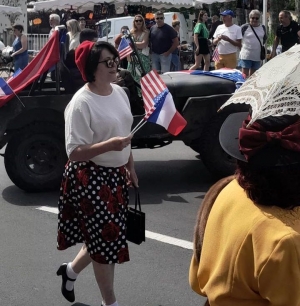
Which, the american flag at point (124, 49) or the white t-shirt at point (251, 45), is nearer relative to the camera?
the american flag at point (124, 49)

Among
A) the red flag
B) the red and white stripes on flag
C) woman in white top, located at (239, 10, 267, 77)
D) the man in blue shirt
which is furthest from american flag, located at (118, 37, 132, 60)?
the man in blue shirt

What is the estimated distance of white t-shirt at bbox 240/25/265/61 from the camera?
1347 centimetres

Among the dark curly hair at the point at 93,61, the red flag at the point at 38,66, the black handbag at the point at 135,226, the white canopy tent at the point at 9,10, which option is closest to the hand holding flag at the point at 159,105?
the dark curly hair at the point at 93,61

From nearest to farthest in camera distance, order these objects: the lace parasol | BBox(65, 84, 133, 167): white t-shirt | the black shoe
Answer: the lace parasol
BBox(65, 84, 133, 167): white t-shirt
the black shoe

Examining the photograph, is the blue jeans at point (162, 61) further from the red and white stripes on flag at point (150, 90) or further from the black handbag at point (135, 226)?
the black handbag at point (135, 226)

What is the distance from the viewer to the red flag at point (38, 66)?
22.9 ft

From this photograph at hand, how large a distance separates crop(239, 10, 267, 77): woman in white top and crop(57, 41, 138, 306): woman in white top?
987 cm

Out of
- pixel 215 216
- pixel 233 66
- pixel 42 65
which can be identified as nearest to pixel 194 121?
pixel 42 65

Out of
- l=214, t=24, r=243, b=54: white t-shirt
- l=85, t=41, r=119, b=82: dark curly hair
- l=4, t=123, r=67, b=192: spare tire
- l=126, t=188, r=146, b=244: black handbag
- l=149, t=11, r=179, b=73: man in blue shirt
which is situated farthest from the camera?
l=149, t=11, r=179, b=73: man in blue shirt

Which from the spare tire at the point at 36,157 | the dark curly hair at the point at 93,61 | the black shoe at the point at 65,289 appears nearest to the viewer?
the dark curly hair at the point at 93,61

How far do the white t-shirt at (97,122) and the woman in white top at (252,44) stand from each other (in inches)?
389

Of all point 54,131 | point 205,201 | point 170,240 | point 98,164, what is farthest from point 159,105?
point 54,131

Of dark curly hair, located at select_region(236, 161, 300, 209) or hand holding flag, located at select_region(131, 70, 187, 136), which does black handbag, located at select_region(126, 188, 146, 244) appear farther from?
dark curly hair, located at select_region(236, 161, 300, 209)

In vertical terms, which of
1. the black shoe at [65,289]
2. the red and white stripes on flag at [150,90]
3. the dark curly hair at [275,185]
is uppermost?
the dark curly hair at [275,185]
